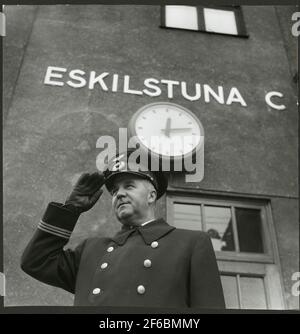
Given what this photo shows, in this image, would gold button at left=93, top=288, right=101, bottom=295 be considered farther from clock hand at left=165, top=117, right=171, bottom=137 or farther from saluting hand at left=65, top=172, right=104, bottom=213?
clock hand at left=165, top=117, right=171, bottom=137

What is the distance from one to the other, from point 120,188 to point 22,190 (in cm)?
162

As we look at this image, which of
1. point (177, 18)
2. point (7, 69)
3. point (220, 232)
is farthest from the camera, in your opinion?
point (177, 18)

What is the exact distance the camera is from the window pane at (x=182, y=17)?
573cm

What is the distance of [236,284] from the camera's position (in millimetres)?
3748

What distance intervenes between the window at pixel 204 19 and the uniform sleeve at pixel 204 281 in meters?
3.88

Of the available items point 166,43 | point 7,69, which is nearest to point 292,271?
point 166,43

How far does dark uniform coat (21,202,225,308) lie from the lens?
7.16 ft

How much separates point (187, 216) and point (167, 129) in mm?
813

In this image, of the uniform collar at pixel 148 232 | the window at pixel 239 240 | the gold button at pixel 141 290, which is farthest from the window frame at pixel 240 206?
the gold button at pixel 141 290

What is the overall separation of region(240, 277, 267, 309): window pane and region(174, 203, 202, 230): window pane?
0.59 meters

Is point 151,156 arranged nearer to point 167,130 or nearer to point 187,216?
point 167,130

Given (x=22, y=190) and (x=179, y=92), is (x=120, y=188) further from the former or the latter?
(x=179, y=92)

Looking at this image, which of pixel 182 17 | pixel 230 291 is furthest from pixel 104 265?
pixel 182 17
